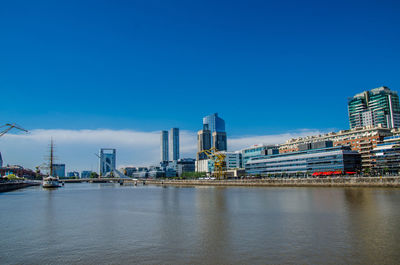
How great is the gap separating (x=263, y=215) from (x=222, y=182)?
130 meters

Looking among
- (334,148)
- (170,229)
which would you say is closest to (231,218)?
(170,229)

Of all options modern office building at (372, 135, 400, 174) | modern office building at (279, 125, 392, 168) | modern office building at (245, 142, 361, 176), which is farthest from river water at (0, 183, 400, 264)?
modern office building at (279, 125, 392, 168)

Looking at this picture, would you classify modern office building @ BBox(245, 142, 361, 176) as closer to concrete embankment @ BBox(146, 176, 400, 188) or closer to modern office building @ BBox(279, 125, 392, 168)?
modern office building @ BBox(279, 125, 392, 168)

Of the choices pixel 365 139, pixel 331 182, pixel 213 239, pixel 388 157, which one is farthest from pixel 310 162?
pixel 213 239

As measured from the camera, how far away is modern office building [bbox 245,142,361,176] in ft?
446

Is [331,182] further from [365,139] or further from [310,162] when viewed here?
[365,139]

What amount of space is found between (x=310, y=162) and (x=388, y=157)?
31.1 meters

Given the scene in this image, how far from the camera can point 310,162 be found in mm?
150125

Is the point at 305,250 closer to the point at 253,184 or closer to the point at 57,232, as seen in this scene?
the point at 57,232

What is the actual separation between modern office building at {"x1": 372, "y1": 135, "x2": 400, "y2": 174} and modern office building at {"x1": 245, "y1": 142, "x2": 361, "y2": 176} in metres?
7.18

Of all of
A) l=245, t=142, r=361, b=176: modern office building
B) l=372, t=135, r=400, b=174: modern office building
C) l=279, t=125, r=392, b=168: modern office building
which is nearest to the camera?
l=372, t=135, r=400, b=174: modern office building

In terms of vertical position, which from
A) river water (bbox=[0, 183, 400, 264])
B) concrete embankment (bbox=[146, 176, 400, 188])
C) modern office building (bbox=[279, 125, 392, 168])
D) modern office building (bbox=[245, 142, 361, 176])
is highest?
modern office building (bbox=[279, 125, 392, 168])

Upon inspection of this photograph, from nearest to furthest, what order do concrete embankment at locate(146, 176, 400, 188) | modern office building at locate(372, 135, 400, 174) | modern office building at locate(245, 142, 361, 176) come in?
1. concrete embankment at locate(146, 176, 400, 188)
2. modern office building at locate(372, 135, 400, 174)
3. modern office building at locate(245, 142, 361, 176)

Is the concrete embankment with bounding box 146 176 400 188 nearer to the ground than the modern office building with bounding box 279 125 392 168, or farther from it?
nearer to the ground
